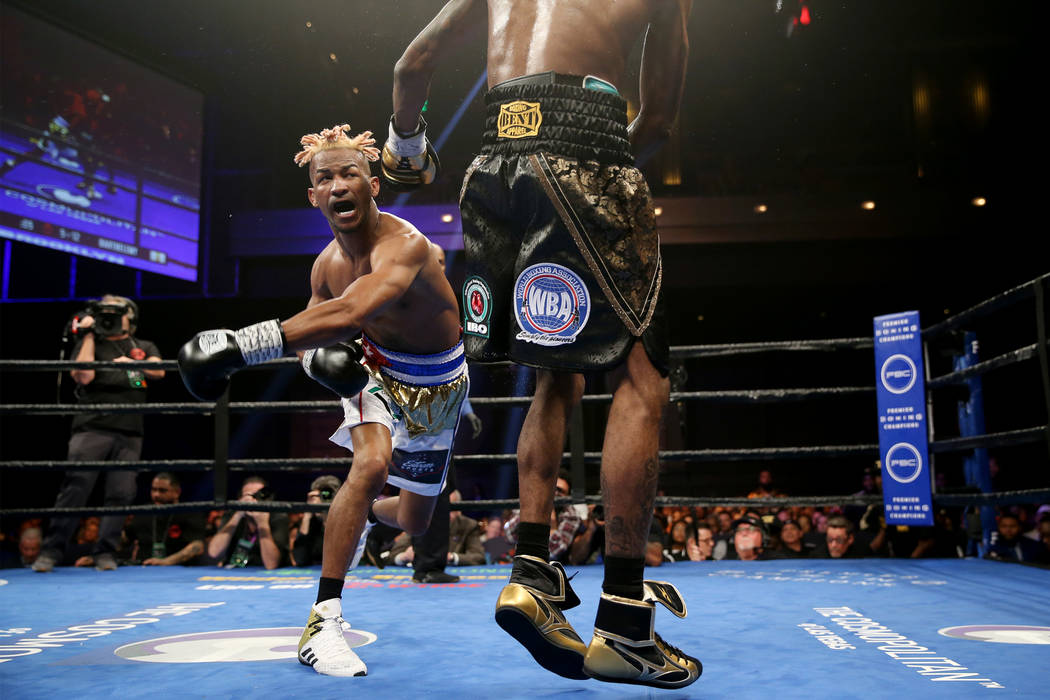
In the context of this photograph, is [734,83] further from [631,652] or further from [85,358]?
[631,652]

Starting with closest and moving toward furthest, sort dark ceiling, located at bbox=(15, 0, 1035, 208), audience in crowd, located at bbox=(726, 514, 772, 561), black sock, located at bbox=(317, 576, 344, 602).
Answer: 1. black sock, located at bbox=(317, 576, 344, 602)
2. audience in crowd, located at bbox=(726, 514, 772, 561)
3. dark ceiling, located at bbox=(15, 0, 1035, 208)

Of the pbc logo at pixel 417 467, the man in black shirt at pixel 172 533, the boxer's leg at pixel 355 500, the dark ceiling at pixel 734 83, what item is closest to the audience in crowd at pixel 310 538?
the man in black shirt at pixel 172 533

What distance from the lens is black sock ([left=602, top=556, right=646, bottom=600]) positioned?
1247 mm

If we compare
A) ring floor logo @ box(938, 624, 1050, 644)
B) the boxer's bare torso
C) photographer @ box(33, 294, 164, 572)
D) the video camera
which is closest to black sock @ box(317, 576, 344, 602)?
the boxer's bare torso

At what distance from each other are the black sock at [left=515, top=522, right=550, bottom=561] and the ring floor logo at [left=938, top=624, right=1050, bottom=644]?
0.88m

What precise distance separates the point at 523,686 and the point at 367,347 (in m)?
1.15

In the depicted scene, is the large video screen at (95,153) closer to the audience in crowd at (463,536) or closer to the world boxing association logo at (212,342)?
the audience in crowd at (463,536)

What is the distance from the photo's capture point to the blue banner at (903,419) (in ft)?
11.1

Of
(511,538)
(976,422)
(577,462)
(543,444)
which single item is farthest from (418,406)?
(976,422)

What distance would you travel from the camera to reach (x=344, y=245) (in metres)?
2.00

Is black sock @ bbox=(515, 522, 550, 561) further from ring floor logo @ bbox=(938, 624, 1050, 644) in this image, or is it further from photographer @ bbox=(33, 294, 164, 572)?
photographer @ bbox=(33, 294, 164, 572)

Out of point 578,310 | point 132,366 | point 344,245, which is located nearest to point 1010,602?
point 578,310

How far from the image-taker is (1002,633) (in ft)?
5.42

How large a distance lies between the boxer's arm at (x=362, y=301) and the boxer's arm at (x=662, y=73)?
Result: 524 mm
